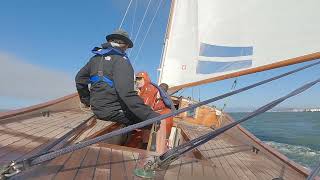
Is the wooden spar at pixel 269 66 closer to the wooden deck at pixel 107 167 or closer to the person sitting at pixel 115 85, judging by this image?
the wooden deck at pixel 107 167

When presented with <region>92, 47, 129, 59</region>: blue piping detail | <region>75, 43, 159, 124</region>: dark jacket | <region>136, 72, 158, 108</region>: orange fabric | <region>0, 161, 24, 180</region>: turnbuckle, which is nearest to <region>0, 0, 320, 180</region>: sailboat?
<region>0, 161, 24, 180</region>: turnbuckle

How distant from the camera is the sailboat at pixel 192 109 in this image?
3.33 meters

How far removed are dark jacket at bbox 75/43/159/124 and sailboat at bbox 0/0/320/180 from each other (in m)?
0.39

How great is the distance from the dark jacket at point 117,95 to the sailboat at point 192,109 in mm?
395

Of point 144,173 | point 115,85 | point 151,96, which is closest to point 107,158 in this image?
point 144,173

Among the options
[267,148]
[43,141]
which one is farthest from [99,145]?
[267,148]

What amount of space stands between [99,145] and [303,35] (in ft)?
9.47

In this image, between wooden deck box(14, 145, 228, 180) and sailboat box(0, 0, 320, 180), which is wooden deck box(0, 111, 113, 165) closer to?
sailboat box(0, 0, 320, 180)

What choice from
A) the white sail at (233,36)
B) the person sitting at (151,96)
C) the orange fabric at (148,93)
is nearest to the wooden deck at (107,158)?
the person sitting at (151,96)

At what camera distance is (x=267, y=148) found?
705 cm

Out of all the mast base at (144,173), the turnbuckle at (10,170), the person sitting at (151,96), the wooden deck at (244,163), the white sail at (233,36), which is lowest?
the wooden deck at (244,163)

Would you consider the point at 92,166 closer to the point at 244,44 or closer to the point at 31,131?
the point at 31,131

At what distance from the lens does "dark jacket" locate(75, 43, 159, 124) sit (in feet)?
13.3

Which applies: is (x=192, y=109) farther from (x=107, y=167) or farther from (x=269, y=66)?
(x=107, y=167)
